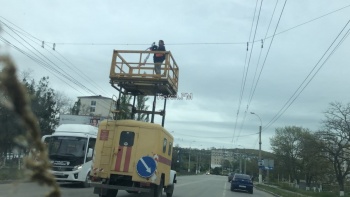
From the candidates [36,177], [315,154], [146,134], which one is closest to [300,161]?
[315,154]

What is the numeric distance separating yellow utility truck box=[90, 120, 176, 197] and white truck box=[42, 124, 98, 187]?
578 centimetres

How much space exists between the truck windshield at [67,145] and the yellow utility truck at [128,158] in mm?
6175

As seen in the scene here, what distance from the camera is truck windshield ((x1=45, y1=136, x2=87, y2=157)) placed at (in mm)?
20172

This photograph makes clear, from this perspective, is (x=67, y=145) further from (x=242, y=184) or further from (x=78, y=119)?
(x=78, y=119)

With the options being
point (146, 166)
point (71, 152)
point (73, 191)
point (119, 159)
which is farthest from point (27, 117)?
point (71, 152)

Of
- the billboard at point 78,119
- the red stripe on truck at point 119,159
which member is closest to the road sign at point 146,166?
the red stripe on truck at point 119,159

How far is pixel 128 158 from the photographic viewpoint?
13.9 metres

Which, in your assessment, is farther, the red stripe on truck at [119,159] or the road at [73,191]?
the red stripe on truck at [119,159]

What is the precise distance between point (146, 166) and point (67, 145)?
25.9 feet

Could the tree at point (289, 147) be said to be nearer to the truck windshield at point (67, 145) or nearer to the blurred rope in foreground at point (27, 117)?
the truck windshield at point (67, 145)

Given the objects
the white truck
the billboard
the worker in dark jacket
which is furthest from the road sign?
the billboard

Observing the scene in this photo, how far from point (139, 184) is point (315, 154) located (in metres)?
29.9

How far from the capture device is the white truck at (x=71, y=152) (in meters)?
19.7

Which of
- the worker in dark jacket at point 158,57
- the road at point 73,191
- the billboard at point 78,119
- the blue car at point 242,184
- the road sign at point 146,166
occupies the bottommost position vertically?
the road at point 73,191
